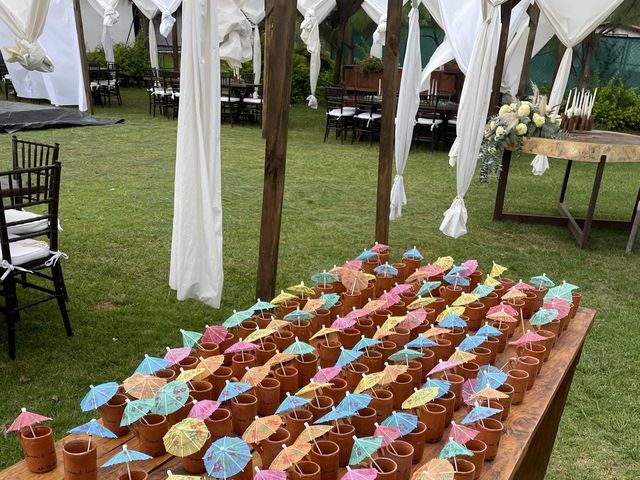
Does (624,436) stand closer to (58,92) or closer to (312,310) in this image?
Answer: (312,310)

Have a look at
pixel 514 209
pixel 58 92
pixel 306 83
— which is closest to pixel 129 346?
pixel 514 209

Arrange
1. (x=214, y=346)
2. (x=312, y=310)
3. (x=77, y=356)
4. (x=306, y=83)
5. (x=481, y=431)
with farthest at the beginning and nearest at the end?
(x=306, y=83) → (x=77, y=356) → (x=312, y=310) → (x=214, y=346) → (x=481, y=431)

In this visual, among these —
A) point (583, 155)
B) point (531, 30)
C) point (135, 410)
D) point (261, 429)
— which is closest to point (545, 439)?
point (261, 429)

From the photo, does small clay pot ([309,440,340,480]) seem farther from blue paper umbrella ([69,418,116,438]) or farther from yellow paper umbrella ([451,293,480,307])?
yellow paper umbrella ([451,293,480,307])

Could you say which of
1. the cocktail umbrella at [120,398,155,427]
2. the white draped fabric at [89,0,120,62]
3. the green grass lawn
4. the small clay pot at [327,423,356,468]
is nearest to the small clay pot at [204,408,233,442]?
the cocktail umbrella at [120,398,155,427]

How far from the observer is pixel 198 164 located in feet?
9.23

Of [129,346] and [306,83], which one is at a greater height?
[306,83]

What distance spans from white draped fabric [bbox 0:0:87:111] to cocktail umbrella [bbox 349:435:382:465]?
1212 cm

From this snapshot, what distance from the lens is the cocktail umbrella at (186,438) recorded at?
1.26 m

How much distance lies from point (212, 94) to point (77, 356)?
1.56m

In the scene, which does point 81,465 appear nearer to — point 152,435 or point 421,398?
point 152,435

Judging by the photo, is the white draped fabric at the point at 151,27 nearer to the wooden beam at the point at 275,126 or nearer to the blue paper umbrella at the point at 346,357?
the wooden beam at the point at 275,126

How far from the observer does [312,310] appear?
201cm

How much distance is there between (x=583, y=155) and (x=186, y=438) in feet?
15.6
